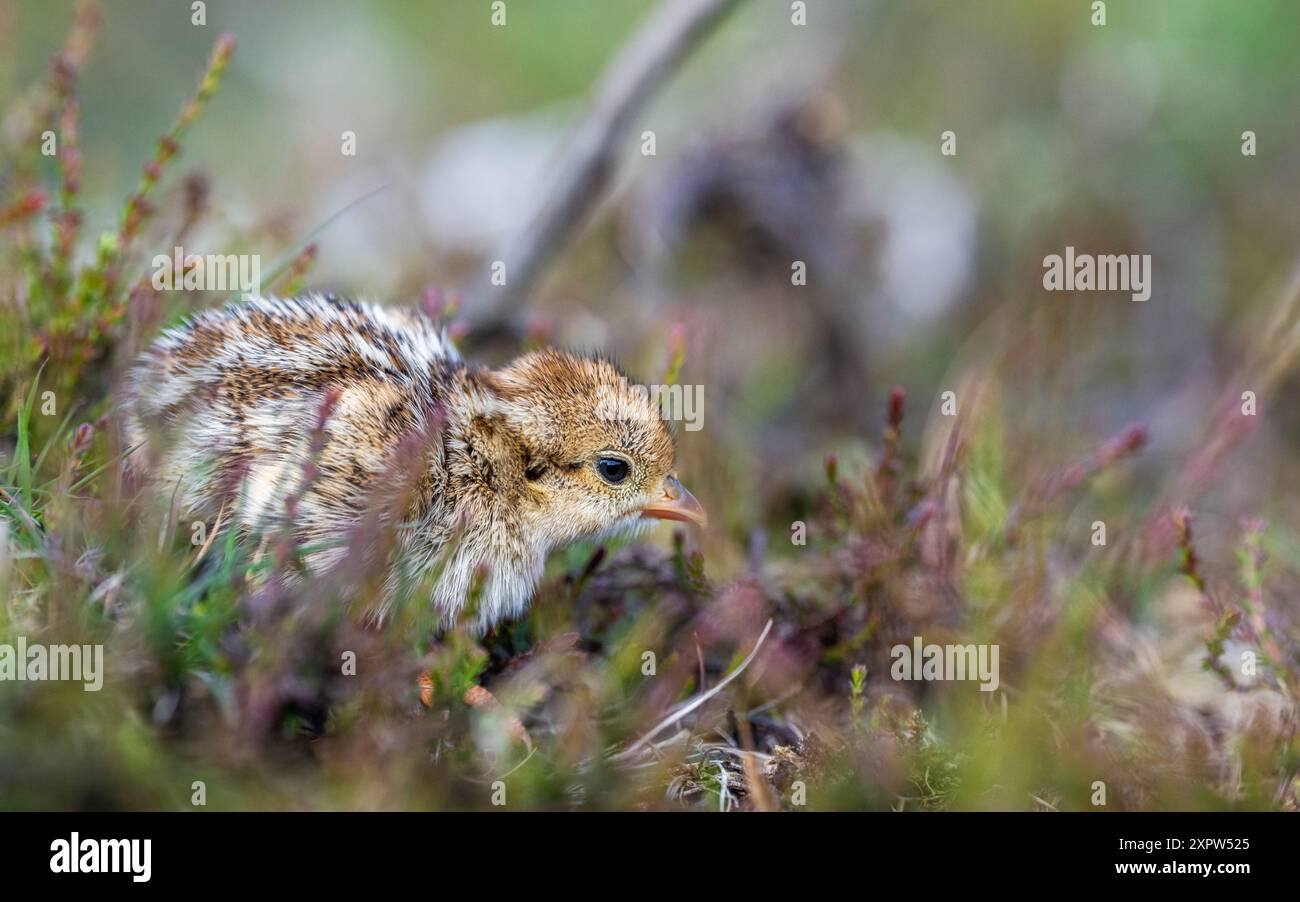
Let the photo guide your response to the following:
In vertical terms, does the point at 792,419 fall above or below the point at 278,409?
above

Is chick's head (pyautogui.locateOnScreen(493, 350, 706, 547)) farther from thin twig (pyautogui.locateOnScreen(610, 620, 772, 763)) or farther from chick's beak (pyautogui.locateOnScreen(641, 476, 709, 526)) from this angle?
→ thin twig (pyautogui.locateOnScreen(610, 620, 772, 763))

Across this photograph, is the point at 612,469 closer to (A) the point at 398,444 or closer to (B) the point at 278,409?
(A) the point at 398,444

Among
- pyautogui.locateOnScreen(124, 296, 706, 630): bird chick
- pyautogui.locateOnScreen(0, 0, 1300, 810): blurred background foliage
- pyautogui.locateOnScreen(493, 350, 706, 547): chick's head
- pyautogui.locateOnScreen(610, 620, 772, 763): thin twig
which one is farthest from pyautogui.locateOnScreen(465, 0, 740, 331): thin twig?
pyautogui.locateOnScreen(610, 620, 772, 763): thin twig

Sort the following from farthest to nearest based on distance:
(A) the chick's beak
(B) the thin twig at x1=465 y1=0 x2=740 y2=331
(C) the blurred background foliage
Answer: (B) the thin twig at x1=465 y1=0 x2=740 y2=331 → (A) the chick's beak → (C) the blurred background foliage

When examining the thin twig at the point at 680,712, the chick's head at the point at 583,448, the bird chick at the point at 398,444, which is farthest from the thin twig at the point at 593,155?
the thin twig at the point at 680,712

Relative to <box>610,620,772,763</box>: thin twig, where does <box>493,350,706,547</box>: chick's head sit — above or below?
above

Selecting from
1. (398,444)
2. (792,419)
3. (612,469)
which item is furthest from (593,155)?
(398,444)

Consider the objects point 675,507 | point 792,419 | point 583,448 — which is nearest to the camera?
point 583,448

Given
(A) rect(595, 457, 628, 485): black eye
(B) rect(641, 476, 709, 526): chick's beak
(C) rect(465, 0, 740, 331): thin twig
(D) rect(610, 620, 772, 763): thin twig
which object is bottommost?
(D) rect(610, 620, 772, 763): thin twig
